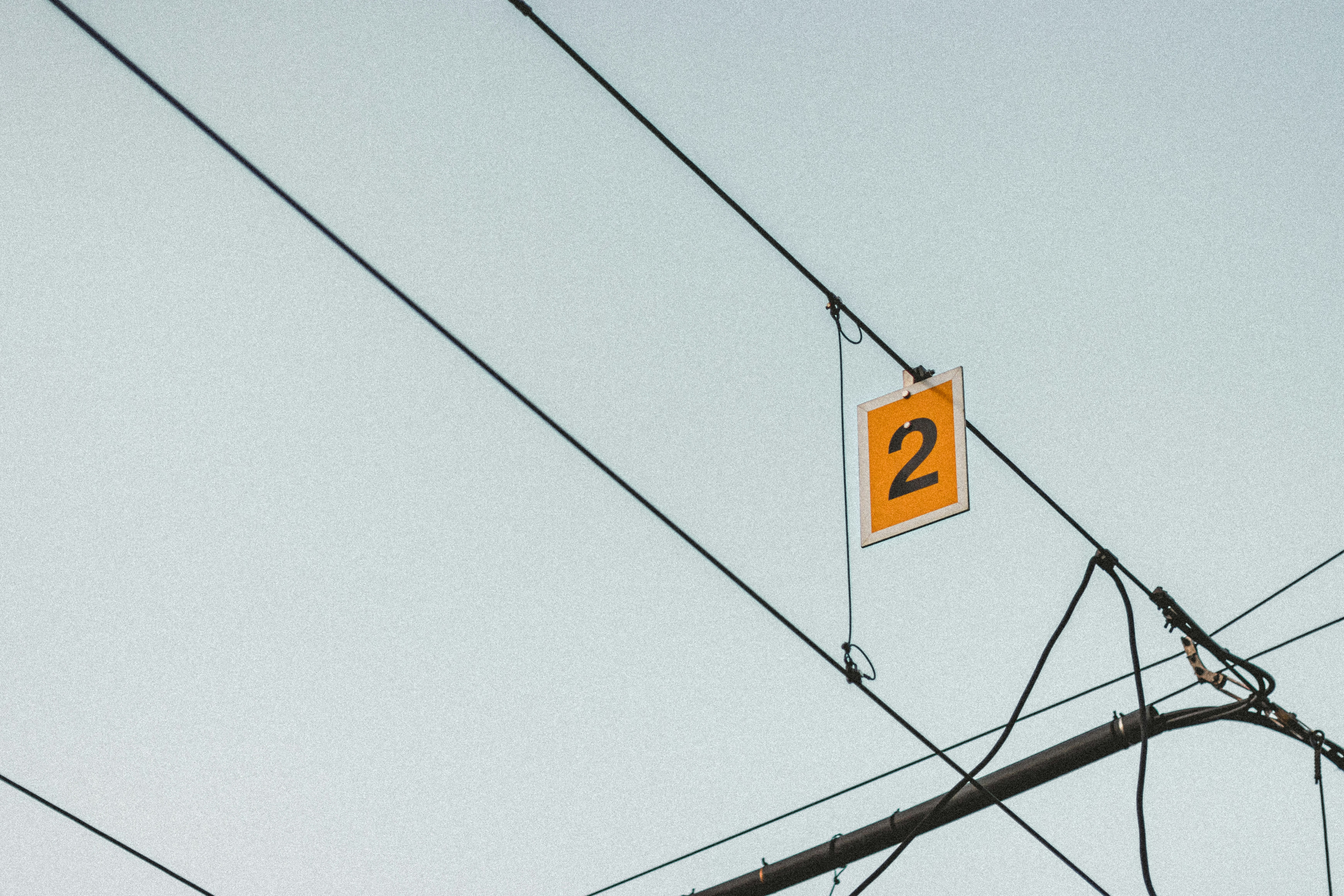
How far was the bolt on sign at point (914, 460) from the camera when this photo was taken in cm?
549

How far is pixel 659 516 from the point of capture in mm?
5129

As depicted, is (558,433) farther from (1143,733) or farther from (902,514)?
(1143,733)

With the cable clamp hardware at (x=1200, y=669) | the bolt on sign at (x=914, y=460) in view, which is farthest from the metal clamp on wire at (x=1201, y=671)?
the bolt on sign at (x=914, y=460)

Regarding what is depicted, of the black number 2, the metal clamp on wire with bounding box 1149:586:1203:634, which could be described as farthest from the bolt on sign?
the metal clamp on wire with bounding box 1149:586:1203:634

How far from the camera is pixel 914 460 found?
18.6 feet

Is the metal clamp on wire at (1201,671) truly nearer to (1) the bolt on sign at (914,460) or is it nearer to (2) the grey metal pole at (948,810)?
(2) the grey metal pole at (948,810)

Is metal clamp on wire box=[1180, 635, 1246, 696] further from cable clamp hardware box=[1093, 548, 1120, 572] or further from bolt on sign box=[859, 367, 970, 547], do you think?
bolt on sign box=[859, 367, 970, 547]

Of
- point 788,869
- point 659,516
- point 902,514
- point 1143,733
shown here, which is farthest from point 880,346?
point 788,869

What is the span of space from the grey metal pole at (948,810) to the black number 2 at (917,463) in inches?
46.8

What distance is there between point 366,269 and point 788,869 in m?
2.91

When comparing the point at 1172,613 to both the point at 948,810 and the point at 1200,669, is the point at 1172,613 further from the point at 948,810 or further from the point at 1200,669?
the point at 948,810

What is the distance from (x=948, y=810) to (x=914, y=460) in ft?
4.70

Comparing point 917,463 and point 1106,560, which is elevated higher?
point 917,463

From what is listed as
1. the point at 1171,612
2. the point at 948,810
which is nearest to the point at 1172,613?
the point at 1171,612
